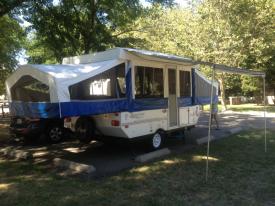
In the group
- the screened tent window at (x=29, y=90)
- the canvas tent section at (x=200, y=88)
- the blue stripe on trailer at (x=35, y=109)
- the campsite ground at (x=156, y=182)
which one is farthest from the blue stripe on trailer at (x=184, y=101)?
the blue stripe on trailer at (x=35, y=109)

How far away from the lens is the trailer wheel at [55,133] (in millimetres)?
11211

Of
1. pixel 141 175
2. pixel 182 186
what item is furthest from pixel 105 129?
pixel 182 186

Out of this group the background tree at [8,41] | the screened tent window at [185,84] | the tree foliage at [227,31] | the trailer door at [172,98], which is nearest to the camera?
the trailer door at [172,98]

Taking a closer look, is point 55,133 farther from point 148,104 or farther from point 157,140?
point 148,104

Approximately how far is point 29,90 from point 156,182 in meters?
3.69

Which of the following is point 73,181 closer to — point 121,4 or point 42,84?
point 42,84

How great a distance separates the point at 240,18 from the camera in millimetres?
23703

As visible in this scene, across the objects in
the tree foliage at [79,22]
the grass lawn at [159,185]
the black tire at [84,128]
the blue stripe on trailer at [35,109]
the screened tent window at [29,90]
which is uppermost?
the tree foliage at [79,22]

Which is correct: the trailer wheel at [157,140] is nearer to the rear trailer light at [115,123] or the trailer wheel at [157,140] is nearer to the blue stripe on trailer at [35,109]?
the rear trailer light at [115,123]

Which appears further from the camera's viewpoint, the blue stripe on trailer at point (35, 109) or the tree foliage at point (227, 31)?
the tree foliage at point (227, 31)

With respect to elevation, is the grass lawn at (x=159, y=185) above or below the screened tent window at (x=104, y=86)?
below

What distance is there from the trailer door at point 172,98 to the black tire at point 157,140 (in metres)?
0.48

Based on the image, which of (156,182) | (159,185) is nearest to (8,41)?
(156,182)

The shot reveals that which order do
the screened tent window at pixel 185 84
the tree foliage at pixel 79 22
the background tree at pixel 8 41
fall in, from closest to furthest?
the screened tent window at pixel 185 84, the tree foliage at pixel 79 22, the background tree at pixel 8 41
